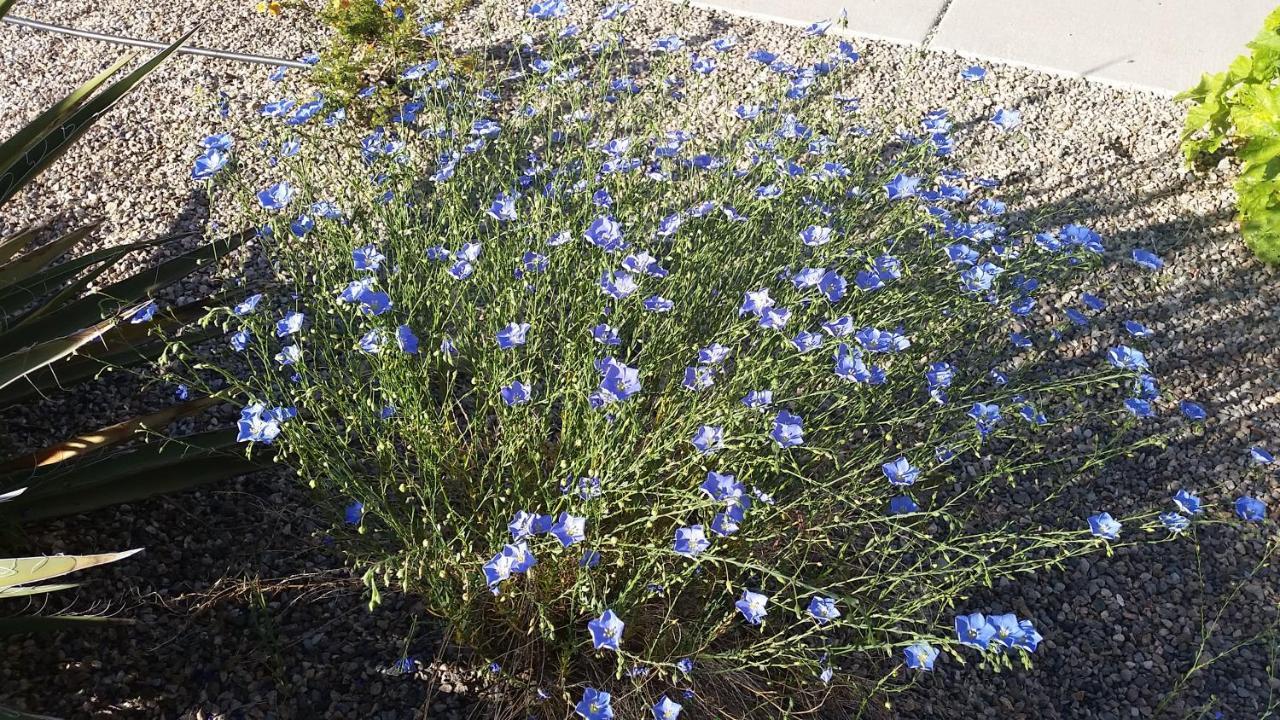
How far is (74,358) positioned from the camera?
8.05 ft

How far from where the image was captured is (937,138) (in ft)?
8.95

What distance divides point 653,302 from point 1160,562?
1.83 m

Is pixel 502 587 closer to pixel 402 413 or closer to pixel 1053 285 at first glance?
pixel 402 413

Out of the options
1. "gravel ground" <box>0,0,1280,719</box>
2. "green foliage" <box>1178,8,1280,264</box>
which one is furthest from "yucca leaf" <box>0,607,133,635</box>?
"green foliage" <box>1178,8,1280,264</box>

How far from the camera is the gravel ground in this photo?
227 centimetres

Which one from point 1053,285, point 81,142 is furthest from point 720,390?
point 81,142

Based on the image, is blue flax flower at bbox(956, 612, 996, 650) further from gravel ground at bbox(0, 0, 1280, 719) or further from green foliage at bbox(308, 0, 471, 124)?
green foliage at bbox(308, 0, 471, 124)

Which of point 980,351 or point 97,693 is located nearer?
point 97,693

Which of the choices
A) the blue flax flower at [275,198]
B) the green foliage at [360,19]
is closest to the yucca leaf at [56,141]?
the blue flax flower at [275,198]

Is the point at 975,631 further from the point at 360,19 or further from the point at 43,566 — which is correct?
the point at 360,19

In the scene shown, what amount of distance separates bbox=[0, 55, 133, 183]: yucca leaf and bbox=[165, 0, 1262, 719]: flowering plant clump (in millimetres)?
568

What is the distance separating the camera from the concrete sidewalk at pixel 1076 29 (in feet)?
15.6

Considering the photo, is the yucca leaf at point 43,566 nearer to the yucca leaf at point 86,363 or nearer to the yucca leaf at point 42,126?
the yucca leaf at point 86,363

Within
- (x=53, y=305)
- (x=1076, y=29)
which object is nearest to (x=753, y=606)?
(x=53, y=305)
